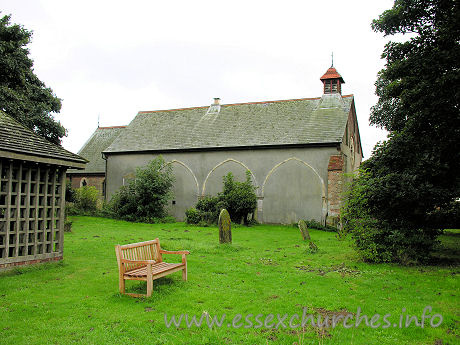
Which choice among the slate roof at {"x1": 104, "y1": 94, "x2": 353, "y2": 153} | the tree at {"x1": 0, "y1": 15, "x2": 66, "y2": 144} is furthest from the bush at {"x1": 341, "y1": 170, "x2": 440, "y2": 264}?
the tree at {"x1": 0, "y1": 15, "x2": 66, "y2": 144}

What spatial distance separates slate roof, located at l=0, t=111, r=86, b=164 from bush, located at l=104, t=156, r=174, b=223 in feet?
44.6

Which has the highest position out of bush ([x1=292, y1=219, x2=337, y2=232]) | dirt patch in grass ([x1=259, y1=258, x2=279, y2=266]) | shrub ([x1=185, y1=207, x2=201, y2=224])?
shrub ([x1=185, y1=207, x2=201, y2=224])

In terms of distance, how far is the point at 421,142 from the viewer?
11.0 meters

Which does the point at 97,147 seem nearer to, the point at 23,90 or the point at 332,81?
the point at 23,90

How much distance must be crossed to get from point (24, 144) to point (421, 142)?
36.2 feet

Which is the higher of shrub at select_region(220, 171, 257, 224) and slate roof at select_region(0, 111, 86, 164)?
slate roof at select_region(0, 111, 86, 164)

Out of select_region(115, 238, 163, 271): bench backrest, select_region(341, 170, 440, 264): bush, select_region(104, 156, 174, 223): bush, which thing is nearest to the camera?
select_region(115, 238, 163, 271): bench backrest

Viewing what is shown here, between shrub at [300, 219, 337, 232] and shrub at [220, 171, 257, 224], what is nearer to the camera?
shrub at [300, 219, 337, 232]

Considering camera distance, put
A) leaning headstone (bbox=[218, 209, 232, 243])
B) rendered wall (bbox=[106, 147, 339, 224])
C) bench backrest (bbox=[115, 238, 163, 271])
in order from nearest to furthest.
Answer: bench backrest (bbox=[115, 238, 163, 271])
leaning headstone (bbox=[218, 209, 232, 243])
rendered wall (bbox=[106, 147, 339, 224])

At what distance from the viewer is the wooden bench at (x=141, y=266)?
707 centimetres

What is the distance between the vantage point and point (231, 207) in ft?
75.0

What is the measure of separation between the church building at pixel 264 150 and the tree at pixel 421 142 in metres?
11.9

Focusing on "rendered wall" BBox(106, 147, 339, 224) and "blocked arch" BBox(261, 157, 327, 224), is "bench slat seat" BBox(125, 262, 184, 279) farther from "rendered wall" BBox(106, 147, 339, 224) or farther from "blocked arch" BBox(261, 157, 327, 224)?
"rendered wall" BBox(106, 147, 339, 224)

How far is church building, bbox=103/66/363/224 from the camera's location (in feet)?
78.6
